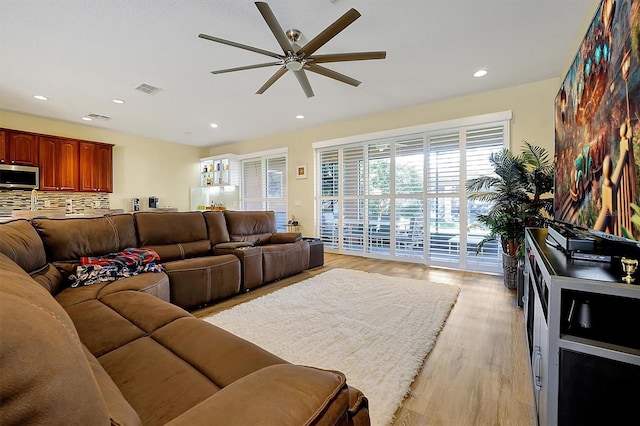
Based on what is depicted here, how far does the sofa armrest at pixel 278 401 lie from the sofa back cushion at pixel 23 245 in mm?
1794

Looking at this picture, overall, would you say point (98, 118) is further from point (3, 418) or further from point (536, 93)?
point (536, 93)

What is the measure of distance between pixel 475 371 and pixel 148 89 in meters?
5.01

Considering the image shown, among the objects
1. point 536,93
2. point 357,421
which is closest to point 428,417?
point 357,421

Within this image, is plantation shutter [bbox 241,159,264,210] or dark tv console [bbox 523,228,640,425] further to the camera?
plantation shutter [bbox 241,159,264,210]

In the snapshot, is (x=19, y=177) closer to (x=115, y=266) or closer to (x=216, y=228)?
(x=216, y=228)

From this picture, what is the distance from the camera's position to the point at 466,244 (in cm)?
410

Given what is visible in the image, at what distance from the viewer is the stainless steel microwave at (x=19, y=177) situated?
182 inches

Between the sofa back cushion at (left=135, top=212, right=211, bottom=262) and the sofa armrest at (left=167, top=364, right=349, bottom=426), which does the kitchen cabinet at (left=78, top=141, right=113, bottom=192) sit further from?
the sofa armrest at (left=167, top=364, right=349, bottom=426)

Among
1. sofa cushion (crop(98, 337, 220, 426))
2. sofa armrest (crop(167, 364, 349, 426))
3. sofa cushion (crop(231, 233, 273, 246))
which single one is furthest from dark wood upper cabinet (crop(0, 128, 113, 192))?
sofa armrest (crop(167, 364, 349, 426))

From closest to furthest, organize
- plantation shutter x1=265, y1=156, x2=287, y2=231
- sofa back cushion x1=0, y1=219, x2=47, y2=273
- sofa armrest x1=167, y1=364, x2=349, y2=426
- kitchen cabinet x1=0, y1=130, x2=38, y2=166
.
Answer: sofa armrest x1=167, y1=364, x2=349, y2=426 < sofa back cushion x1=0, y1=219, x2=47, y2=273 < kitchen cabinet x1=0, y1=130, x2=38, y2=166 < plantation shutter x1=265, y1=156, x2=287, y2=231

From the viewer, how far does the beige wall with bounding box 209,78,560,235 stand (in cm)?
363

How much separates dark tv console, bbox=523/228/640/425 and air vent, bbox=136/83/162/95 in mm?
4787

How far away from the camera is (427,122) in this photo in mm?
4469

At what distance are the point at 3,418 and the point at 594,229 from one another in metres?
1.96
